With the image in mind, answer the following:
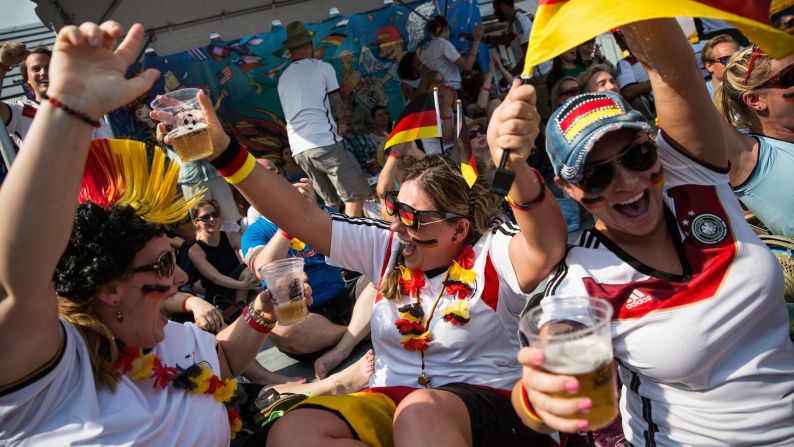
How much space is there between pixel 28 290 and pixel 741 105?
335cm

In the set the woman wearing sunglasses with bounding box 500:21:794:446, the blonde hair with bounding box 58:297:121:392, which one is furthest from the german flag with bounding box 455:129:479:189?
the blonde hair with bounding box 58:297:121:392

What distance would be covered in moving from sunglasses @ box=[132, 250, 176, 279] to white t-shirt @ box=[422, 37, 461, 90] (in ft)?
24.8

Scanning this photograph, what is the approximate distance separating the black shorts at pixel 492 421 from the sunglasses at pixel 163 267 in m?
1.20

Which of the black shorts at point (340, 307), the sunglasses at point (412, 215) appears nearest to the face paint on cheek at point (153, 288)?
the sunglasses at point (412, 215)

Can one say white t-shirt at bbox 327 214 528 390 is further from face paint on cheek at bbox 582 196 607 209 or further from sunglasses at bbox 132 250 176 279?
sunglasses at bbox 132 250 176 279

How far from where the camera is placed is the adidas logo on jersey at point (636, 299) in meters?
1.98

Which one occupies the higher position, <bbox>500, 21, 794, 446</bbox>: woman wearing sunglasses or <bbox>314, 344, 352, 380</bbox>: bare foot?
<bbox>500, 21, 794, 446</bbox>: woman wearing sunglasses

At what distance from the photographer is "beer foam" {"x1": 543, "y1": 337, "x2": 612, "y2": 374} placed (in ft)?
5.10

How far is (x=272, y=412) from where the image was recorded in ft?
9.43

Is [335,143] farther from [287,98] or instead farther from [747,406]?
[747,406]

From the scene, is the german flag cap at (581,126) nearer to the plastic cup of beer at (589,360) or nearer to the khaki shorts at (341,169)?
the plastic cup of beer at (589,360)

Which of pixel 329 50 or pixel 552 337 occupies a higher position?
pixel 329 50

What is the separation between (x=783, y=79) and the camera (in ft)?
9.17

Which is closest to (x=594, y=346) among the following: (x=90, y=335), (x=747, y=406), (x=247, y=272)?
(x=747, y=406)
